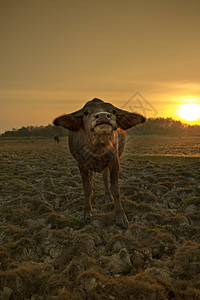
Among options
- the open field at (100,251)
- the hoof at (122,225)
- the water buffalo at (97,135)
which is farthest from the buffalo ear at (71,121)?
the hoof at (122,225)

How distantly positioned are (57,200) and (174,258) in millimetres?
4532

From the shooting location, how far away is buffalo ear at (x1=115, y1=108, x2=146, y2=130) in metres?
4.42

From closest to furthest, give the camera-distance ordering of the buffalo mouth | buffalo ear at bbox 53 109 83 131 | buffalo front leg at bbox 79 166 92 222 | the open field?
the open field → the buffalo mouth → buffalo ear at bbox 53 109 83 131 → buffalo front leg at bbox 79 166 92 222

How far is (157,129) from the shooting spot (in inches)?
3720

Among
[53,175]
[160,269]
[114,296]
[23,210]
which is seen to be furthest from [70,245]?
[53,175]


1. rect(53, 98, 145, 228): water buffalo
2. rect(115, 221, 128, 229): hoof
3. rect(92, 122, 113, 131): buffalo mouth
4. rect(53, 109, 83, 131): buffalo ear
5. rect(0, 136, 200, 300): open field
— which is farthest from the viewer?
rect(115, 221, 128, 229): hoof

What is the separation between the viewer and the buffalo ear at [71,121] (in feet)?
14.3

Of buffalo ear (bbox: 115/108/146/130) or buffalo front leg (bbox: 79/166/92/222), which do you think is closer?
buffalo ear (bbox: 115/108/146/130)

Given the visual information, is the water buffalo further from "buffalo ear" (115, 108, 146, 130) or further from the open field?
the open field

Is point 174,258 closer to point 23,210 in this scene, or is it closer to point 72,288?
point 72,288

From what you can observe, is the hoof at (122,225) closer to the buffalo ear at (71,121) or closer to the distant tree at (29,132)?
the buffalo ear at (71,121)

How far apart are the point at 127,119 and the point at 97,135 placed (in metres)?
1.11

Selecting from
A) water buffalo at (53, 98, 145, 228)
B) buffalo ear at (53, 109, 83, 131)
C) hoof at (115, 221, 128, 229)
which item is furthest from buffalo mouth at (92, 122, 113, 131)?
hoof at (115, 221, 128, 229)

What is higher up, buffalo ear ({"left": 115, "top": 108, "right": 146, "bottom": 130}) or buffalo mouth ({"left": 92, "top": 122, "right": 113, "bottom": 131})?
buffalo ear ({"left": 115, "top": 108, "right": 146, "bottom": 130})
